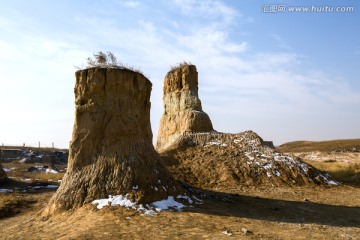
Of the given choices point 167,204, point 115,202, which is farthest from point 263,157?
point 115,202

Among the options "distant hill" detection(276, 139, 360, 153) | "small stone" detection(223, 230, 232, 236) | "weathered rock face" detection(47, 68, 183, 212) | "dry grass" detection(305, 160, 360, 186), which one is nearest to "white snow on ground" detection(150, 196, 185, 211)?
"weathered rock face" detection(47, 68, 183, 212)

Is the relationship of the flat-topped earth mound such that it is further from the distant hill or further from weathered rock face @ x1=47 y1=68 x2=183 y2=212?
the distant hill

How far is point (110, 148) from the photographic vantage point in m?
10.6

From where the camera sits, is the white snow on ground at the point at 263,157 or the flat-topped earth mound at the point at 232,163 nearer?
the flat-topped earth mound at the point at 232,163

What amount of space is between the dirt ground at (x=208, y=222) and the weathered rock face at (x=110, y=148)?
0.78m

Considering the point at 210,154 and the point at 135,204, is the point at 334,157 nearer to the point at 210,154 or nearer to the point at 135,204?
the point at 210,154

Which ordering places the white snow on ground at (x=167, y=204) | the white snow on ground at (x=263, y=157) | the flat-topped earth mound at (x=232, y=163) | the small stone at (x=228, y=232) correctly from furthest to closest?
the white snow on ground at (x=263, y=157), the flat-topped earth mound at (x=232, y=163), the white snow on ground at (x=167, y=204), the small stone at (x=228, y=232)

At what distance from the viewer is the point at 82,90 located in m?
11.0

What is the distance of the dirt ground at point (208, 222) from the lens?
736cm

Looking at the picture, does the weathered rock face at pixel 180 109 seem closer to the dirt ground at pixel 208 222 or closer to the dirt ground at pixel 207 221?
the dirt ground at pixel 207 221

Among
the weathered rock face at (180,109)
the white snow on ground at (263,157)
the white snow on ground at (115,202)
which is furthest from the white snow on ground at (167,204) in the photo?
the weathered rock face at (180,109)

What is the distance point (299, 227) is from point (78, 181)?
21.4ft

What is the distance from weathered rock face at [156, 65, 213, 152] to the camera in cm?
2325

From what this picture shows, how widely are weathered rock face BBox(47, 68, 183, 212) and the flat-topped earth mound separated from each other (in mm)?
6375
